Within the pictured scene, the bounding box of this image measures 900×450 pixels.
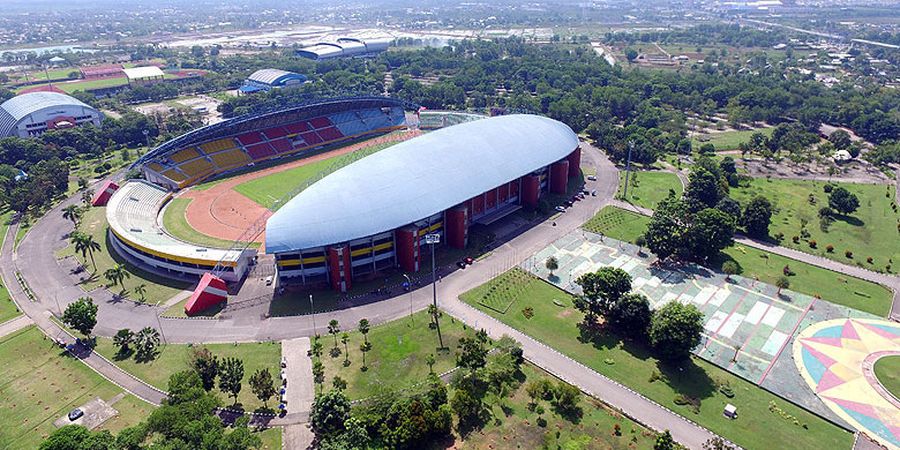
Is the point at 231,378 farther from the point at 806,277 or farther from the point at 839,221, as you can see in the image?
the point at 839,221

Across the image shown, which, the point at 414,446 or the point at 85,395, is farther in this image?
the point at 85,395

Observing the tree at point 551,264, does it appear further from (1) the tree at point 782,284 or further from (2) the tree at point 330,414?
(2) the tree at point 330,414

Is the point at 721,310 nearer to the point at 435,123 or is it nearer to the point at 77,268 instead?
the point at 77,268

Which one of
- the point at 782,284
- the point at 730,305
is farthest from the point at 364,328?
the point at 782,284

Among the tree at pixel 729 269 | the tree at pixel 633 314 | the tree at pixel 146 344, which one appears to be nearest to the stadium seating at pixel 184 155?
the tree at pixel 146 344

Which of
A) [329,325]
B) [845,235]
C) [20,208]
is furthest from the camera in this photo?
[20,208]

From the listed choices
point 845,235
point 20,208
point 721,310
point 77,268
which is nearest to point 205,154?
point 20,208

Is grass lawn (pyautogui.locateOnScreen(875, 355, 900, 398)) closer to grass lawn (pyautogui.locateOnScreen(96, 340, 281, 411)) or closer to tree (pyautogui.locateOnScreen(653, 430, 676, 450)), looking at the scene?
tree (pyautogui.locateOnScreen(653, 430, 676, 450))
